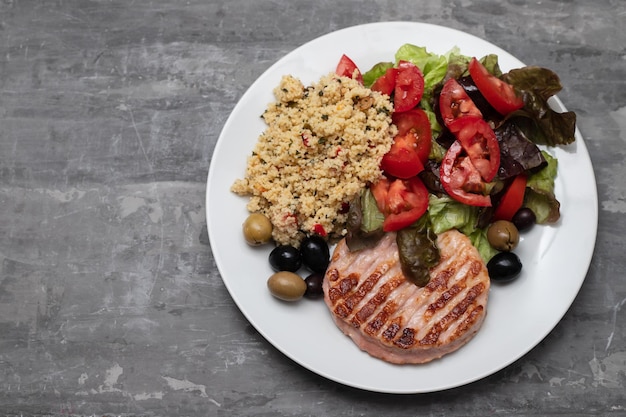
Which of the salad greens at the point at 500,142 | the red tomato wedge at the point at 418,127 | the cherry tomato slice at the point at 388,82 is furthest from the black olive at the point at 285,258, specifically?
the cherry tomato slice at the point at 388,82

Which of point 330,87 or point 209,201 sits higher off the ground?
point 330,87

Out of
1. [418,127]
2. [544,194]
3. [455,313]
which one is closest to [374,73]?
[418,127]

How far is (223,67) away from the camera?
14.4 feet

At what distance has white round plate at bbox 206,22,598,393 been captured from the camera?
3.68 meters

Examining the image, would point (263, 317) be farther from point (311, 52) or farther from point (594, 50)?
point (594, 50)

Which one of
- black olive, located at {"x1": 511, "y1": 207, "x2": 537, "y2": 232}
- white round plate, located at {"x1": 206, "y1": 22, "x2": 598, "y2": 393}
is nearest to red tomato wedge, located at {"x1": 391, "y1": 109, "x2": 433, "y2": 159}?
white round plate, located at {"x1": 206, "y1": 22, "x2": 598, "y2": 393}

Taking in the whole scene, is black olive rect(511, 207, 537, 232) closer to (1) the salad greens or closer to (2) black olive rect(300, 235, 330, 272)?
(1) the salad greens

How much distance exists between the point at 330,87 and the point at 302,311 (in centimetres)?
124

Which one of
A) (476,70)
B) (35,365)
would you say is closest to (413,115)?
(476,70)

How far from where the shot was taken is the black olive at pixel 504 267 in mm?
3682

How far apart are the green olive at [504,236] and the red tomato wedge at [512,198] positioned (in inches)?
2.3

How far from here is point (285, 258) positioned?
3717 millimetres

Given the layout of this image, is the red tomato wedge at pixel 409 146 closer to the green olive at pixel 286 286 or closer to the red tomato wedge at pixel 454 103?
the red tomato wedge at pixel 454 103

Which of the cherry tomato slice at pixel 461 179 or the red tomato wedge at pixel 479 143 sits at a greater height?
the red tomato wedge at pixel 479 143
